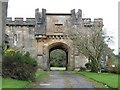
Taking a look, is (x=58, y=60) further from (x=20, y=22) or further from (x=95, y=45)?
(x=95, y=45)

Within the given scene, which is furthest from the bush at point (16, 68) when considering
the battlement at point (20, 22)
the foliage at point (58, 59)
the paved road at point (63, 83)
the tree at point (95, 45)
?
the foliage at point (58, 59)

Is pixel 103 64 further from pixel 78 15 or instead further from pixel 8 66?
pixel 8 66

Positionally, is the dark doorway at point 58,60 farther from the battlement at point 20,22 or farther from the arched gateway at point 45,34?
the battlement at point 20,22

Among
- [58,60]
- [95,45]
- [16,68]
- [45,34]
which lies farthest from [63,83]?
[58,60]

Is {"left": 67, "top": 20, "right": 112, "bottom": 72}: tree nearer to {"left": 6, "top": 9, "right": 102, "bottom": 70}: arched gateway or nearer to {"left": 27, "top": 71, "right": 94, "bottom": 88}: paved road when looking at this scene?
{"left": 6, "top": 9, "right": 102, "bottom": 70}: arched gateway

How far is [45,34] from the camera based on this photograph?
60344mm

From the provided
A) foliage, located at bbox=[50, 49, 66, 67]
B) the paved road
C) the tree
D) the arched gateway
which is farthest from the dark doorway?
the paved road

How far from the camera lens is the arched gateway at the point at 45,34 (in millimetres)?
60375

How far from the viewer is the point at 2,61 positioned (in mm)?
24531

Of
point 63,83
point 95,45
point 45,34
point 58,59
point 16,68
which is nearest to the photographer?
point 63,83

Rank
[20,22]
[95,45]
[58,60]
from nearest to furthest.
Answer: [95,45] < [20,22] < [58,60]

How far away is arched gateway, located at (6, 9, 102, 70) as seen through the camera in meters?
60.4

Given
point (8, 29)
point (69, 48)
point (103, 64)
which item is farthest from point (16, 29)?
point (103, 64)

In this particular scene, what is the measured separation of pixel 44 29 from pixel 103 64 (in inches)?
469
